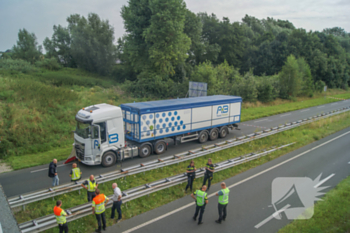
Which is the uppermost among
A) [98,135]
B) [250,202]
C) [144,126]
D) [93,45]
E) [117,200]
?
[93,45]

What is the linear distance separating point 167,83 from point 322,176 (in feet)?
84.8

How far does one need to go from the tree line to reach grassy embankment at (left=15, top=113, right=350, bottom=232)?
1369cm

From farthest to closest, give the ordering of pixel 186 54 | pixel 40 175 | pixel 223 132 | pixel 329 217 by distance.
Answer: pixel 186 54
pixel 223 132
pixel 40 175
pixel 329 217

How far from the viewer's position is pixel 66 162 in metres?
14.8

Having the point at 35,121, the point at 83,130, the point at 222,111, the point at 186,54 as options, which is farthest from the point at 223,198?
the point at 186,54

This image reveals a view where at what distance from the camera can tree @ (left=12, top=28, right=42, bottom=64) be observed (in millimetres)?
48500

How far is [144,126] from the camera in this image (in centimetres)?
1545

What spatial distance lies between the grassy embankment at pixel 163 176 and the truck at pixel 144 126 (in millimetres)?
2521

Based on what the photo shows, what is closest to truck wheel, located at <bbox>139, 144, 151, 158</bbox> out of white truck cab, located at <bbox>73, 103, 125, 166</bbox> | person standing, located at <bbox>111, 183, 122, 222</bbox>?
white truck cab, located at <bbox>73, 103, 125, 166</bbox>

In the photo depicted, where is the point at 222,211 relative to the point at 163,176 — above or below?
above

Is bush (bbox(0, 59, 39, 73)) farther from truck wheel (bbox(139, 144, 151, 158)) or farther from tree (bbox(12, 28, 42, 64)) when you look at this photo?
truck wheel (bbox(139, 144, 151, 158))

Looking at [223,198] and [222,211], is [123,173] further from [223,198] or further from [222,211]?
[223,198]

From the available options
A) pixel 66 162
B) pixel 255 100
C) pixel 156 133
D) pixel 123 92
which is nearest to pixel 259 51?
pixel 255 100
